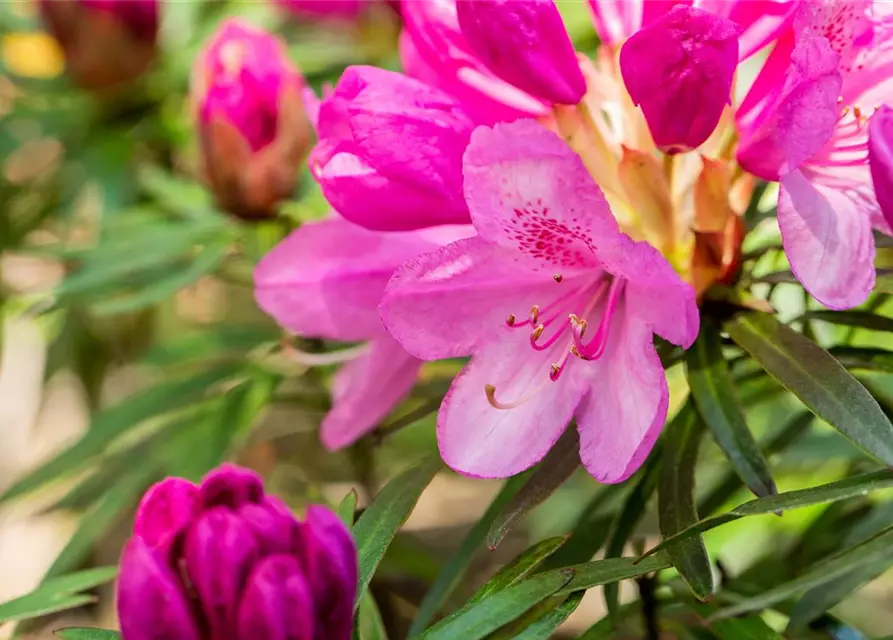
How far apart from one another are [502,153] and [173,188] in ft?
2.69

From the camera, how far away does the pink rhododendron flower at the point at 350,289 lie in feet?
2.18

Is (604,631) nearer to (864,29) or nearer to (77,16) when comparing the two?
(864,29)

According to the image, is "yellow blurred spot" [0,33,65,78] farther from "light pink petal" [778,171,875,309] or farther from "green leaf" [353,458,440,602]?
"light pink petal" [778,171,875,309]

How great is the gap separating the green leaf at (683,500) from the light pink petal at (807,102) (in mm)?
192

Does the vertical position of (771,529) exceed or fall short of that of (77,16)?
it falls short

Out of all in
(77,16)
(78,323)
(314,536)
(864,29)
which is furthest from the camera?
(78,323)

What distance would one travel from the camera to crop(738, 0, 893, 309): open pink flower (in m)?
0.51

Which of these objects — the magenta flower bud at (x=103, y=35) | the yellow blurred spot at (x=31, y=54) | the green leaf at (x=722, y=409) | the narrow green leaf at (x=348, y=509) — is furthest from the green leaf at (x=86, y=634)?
the yellow blurred spot at (x=31, y=54)

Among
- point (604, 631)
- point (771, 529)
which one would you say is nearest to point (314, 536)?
point (604, 631)

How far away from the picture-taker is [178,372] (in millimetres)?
1601

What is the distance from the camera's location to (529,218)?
0.55 metres

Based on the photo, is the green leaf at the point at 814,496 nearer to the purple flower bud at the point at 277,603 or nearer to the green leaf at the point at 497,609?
the green leaf at the point at 497,609

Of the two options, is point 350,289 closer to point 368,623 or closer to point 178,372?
point 368,623

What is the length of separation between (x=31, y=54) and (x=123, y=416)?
0.93 m
